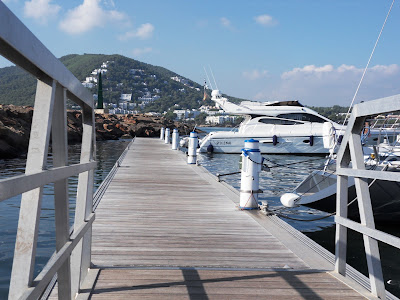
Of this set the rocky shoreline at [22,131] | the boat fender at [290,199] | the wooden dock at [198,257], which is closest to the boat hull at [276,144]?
the rocky shoreline at [22,131]

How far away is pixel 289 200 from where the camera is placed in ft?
22.3

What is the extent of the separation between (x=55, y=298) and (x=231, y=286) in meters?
Result: 1.28

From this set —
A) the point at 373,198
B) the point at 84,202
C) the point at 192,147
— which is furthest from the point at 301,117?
the point at 84,202

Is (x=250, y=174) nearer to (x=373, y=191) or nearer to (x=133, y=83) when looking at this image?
(x=373, y=191)

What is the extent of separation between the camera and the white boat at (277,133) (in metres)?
26.5

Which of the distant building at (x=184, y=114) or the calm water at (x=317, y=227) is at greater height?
the distant building at (x=184, y=114)

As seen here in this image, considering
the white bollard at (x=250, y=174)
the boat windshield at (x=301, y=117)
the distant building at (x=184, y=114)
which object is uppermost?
the distant building at (x=184, y=114)

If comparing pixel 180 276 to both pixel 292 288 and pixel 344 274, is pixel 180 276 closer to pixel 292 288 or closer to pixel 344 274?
pixel 292 288

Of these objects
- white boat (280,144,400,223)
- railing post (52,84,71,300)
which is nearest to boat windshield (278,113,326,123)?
white boat (280,144,400,223)

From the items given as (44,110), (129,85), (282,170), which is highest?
(129,85)

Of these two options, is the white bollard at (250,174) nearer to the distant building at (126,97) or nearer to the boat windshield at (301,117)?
the boat windshield at (301,117)

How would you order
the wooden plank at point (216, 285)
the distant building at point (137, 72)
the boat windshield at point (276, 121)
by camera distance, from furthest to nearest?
the distant building at point (137, 72), the boat windshield at point (276, 121), the wooden plank at point (216, 285)

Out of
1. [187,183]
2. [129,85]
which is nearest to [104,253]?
[187,183]

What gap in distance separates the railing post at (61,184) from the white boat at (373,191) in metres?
5.51
